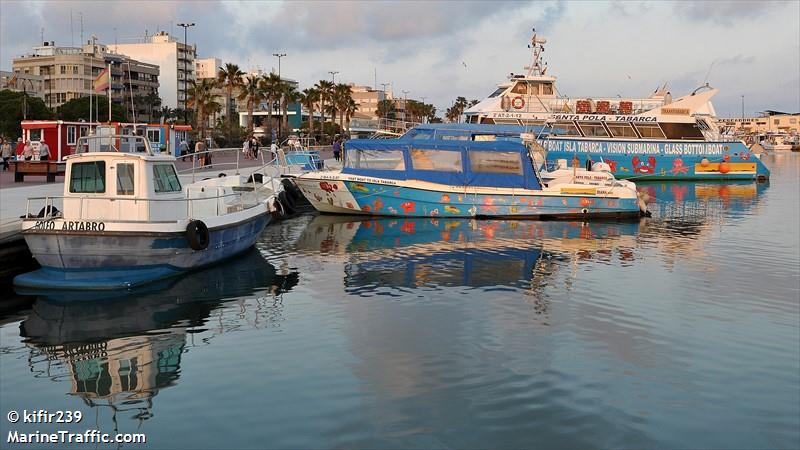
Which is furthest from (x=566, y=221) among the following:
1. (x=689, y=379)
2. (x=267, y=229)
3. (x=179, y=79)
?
(x=179, y=79)

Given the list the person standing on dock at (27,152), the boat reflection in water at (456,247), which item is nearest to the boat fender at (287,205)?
the boat reflection in water at (456,247)

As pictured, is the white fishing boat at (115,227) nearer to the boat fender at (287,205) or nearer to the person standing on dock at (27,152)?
the boat fender at (287,205)

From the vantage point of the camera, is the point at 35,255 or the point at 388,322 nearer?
the point at 388,322

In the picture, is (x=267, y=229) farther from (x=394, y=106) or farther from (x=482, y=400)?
(x=394, y=106)

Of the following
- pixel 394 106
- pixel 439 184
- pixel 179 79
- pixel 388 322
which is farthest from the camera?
pixel 394 106

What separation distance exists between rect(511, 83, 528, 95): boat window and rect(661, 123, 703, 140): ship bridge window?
961 cm

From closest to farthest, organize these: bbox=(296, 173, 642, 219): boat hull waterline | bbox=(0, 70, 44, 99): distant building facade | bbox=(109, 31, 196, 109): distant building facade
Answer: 1. bbox=(296, 173, 642, 219): boat hull waterline
2. bbox=(0, 70, 44, 99): distant building facade
3. bbox=(109, 31, 196, 109): distant building facade

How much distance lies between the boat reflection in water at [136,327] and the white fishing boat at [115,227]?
43 centimetres

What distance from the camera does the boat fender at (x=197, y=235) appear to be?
17.0 metres

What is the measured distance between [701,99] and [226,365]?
48.7 metres

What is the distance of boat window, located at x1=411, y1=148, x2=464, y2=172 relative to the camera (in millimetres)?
28828

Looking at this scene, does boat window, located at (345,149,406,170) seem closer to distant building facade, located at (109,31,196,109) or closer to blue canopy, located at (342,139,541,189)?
blue canopy, located at (342,139,541,189)

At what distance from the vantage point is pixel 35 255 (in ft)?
52.2

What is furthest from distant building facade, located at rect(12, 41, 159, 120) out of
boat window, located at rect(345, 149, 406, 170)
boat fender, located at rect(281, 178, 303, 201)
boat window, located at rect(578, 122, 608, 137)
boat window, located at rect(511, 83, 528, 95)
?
boat window, located at rect(345, 149, 406, 170)
